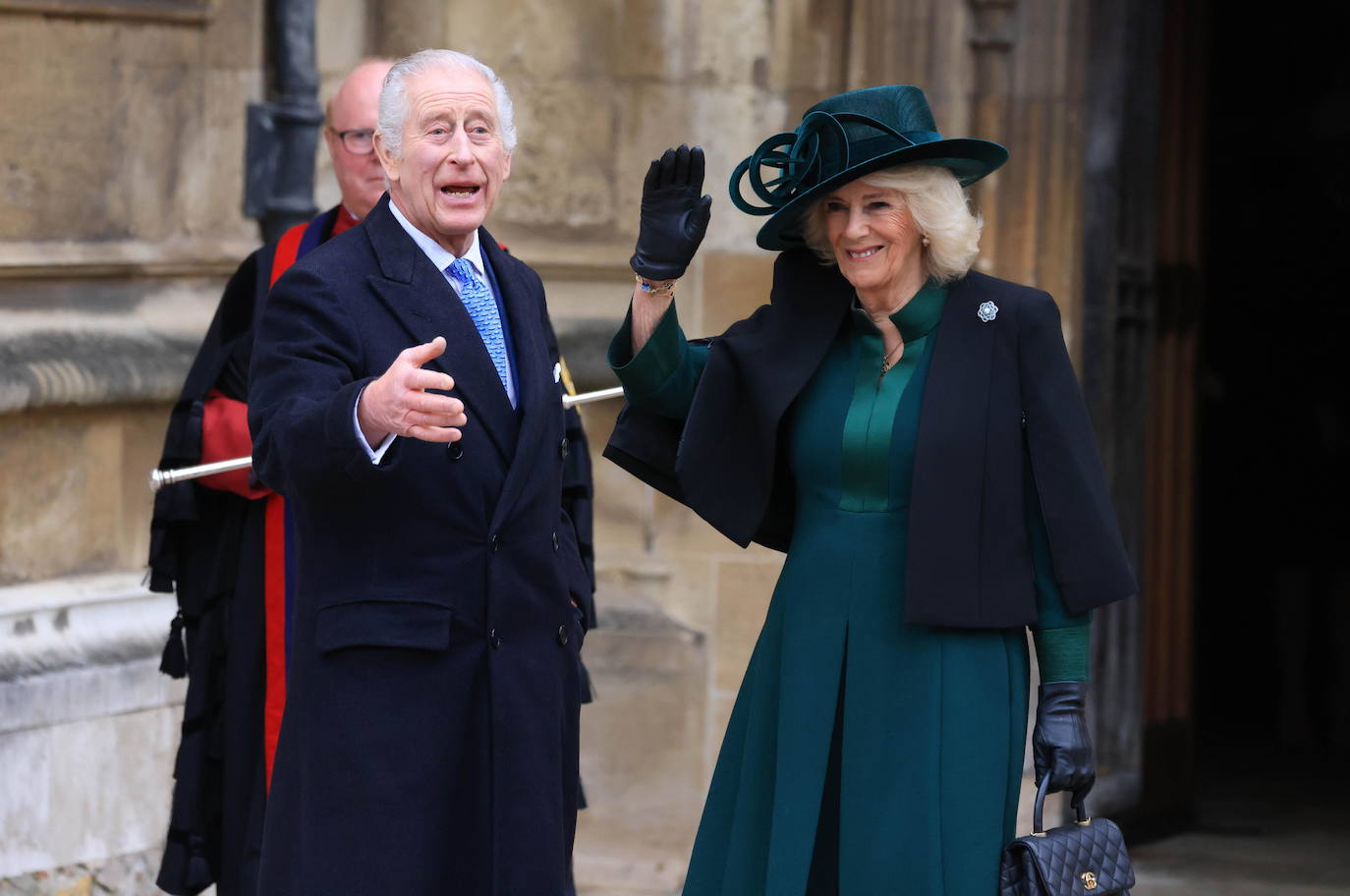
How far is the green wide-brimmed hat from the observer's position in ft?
10.2

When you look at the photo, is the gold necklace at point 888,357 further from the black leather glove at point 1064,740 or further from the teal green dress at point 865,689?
the black leather glove at point 1064,740

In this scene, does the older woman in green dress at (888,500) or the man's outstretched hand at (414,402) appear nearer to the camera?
the man's outstretched hand at (414,402)

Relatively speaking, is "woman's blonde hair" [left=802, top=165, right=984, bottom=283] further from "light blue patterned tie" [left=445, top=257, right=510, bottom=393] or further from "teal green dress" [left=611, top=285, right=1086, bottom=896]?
"light blue patterned tie" [left=445, top=257, right=510, bottom=393]

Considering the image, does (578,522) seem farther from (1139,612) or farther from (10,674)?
(1139,612)

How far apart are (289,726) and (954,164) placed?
1354mm

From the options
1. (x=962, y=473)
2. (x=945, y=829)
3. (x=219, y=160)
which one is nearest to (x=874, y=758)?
(x=945, y=829)

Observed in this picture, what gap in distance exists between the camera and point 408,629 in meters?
2.95

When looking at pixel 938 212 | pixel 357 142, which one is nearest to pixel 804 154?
pixel 938 212

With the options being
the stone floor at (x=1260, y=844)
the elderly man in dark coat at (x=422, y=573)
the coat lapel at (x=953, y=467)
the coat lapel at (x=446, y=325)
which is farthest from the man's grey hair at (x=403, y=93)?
the stone floor at (x=1260, y=844)

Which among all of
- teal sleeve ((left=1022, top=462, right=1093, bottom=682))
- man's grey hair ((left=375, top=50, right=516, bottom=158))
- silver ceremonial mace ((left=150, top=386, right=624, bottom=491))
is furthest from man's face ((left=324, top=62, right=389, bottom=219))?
teal sleeve ((left=1022, top=462, right=1093, bottom=682))

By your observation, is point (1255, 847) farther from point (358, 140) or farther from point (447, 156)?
point (447, 156)

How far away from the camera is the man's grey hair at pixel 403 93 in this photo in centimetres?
311

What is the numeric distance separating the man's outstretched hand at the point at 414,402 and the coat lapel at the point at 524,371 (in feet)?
1.13

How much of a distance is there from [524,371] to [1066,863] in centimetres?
111
